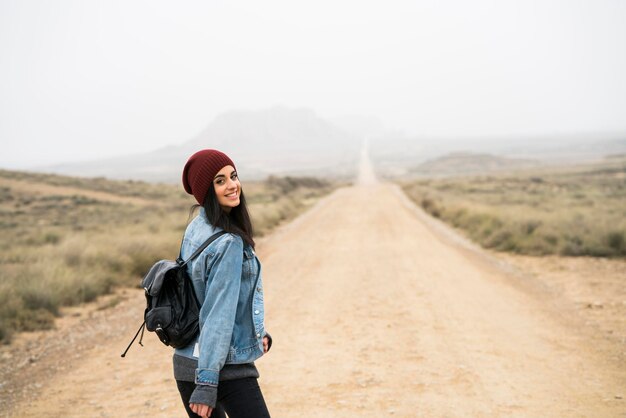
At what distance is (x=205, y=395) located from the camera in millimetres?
2105

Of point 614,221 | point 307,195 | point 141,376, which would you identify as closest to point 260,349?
point 141,376

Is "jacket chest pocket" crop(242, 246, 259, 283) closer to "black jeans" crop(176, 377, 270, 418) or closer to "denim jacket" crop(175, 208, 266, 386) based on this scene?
"denim jacket" crop(175, 208, 266, 386)

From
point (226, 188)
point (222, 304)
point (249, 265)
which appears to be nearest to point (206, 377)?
point (222, 304)

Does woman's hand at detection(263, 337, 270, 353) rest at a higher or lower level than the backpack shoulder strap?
lower

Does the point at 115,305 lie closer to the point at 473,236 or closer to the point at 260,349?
the point at 260,349

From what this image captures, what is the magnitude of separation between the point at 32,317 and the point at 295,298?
13.7ft

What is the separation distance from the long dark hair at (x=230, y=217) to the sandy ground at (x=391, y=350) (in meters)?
2.63

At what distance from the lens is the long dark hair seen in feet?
7.70

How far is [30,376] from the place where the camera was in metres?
5.77

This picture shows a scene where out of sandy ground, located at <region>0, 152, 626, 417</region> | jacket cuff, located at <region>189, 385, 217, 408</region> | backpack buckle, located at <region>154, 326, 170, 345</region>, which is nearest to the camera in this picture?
jacket cuff, located at <region>189, 385, 217, 408</region>

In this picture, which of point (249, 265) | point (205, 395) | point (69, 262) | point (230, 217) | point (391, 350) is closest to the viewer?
point (205, 395)

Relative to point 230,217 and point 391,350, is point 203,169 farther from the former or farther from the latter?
point 391,350

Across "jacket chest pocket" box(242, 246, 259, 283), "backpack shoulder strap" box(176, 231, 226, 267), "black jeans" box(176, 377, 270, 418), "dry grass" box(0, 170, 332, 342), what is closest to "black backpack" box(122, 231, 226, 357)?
"backpack shoulder strap" box(176, 231, 226, 267)

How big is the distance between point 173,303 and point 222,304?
26cm
